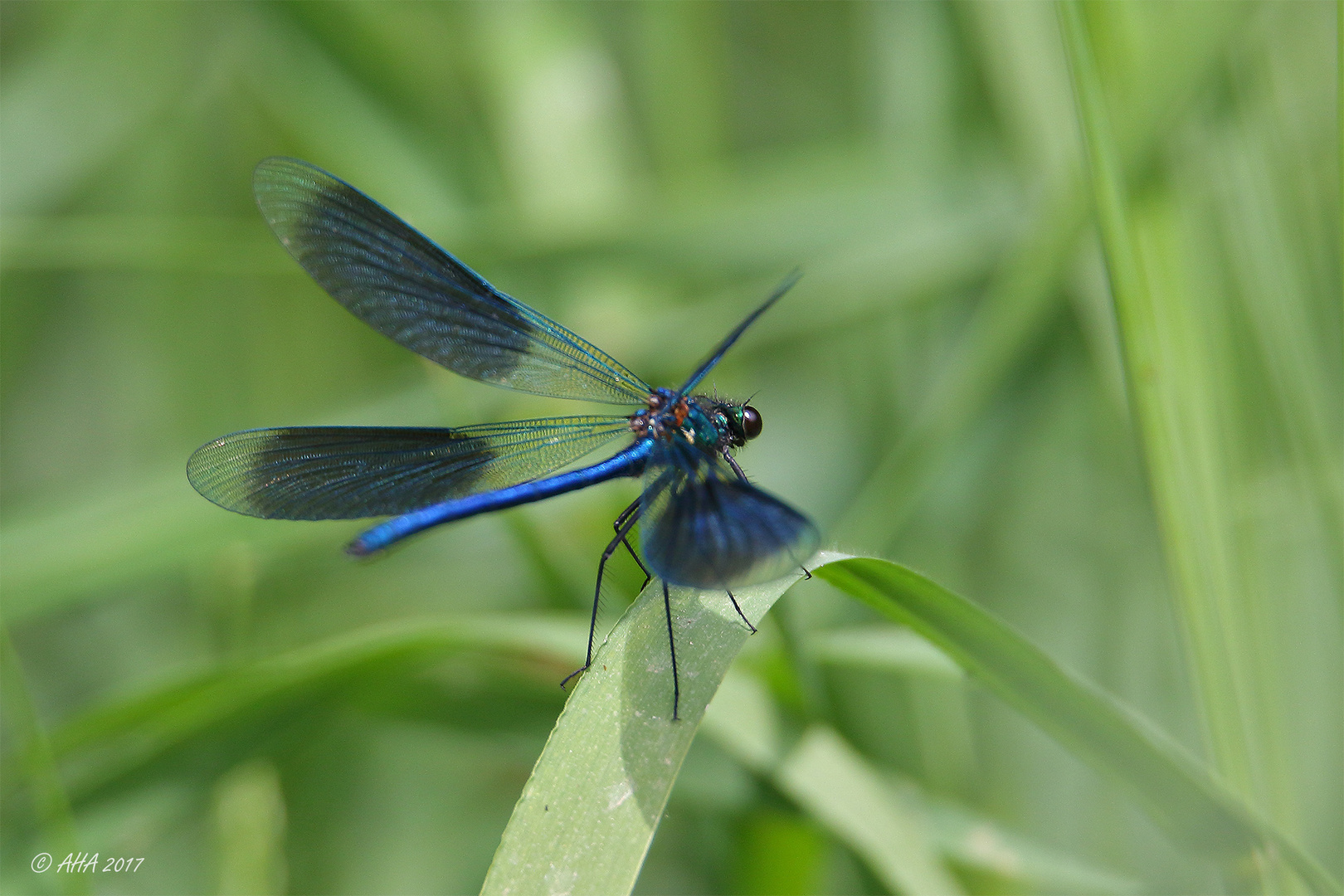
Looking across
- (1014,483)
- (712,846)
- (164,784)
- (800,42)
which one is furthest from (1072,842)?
(800,42)

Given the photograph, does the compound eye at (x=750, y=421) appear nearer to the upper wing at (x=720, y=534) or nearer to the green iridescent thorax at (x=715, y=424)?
the green iridescent thorax at (x=715, y=424)

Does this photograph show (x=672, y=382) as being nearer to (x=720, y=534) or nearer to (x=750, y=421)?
(x=750, y=421)

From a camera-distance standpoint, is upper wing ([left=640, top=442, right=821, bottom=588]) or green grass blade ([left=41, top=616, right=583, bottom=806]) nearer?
upper wing ([left=640, top=442, right=821, bottom=588])

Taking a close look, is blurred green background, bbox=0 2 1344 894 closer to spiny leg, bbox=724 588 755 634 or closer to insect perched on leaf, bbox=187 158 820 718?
insect perched on leaf, bbox=187 158 820 718

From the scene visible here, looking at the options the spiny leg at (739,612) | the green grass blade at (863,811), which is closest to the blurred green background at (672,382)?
the green grass blade at (863,811)

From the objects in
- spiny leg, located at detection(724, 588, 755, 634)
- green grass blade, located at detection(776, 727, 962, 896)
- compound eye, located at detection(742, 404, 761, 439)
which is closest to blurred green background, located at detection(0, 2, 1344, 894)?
green grass blade, located at detection(776, 727, 962, 896)

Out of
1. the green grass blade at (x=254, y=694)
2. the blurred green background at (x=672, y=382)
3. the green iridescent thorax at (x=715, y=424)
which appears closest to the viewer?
the green grass blade at (x=254, y=694)
